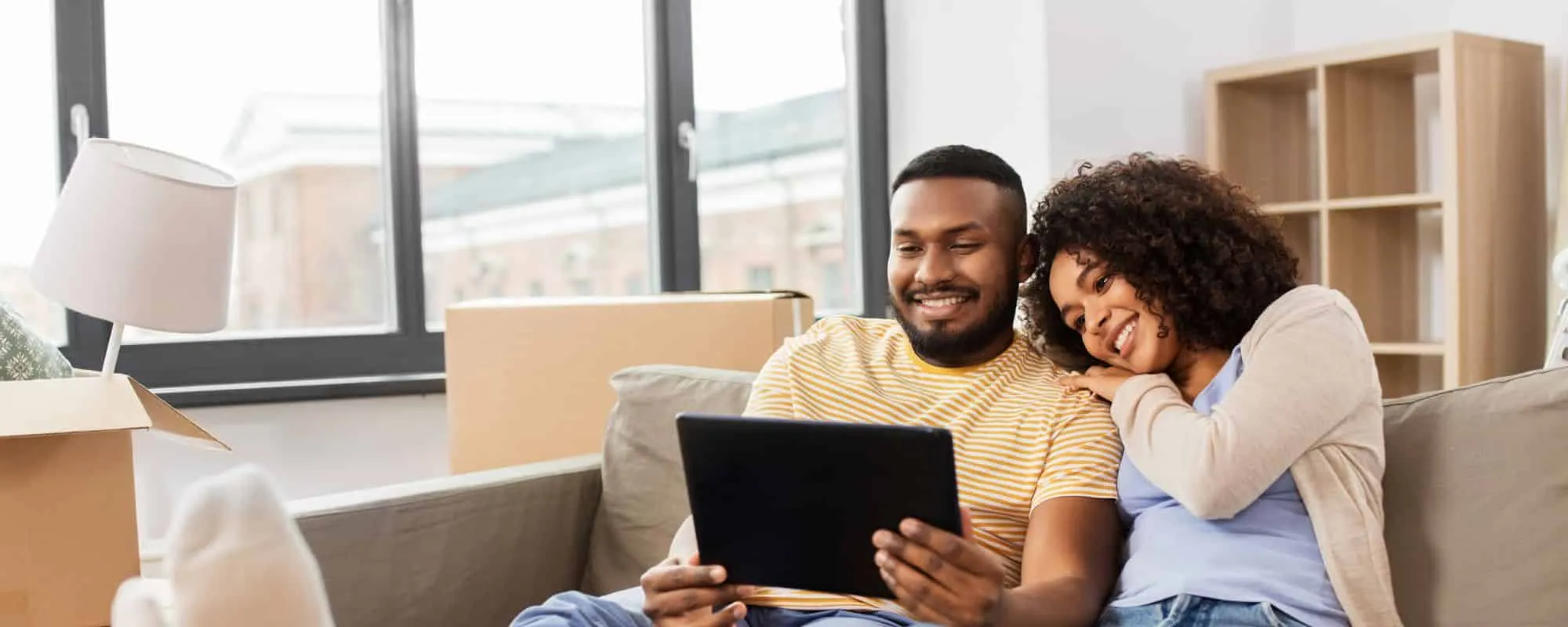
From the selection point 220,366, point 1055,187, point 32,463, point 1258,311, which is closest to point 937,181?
point 1055,187

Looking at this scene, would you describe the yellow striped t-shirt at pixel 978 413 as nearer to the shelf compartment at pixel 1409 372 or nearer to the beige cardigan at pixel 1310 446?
the beige cardigan at pixel 1310 446

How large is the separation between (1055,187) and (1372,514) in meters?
0.52

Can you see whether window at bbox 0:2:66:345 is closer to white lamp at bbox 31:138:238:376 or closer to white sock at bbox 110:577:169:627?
white lamp at bbox 31:138:238:376

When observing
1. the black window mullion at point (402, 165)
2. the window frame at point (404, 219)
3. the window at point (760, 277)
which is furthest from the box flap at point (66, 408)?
the window at point (760, 277)

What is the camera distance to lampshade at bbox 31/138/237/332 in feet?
4.99

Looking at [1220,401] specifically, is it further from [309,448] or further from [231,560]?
[309,448]

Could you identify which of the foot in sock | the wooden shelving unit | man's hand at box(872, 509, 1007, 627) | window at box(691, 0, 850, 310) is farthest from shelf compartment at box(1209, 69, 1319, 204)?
the foot in sock

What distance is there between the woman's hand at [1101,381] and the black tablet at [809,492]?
1.14 feet

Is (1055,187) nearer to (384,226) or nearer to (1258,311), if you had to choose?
(1258,311)

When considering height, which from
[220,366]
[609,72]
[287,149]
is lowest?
[220,366]

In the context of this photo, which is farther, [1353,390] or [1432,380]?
[1432,380]

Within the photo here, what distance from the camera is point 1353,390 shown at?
1.23m

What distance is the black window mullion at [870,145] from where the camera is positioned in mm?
3047

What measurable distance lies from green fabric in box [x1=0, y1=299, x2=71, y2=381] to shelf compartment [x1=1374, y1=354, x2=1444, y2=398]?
8.04ft
